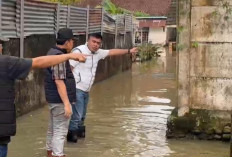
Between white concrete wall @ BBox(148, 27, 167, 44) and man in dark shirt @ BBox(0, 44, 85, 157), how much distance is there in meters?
44.8

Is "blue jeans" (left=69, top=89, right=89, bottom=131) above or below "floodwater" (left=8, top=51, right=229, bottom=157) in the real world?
above

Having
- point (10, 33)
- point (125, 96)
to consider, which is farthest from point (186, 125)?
point (125, 96)

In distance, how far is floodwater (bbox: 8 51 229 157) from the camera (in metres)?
7.66

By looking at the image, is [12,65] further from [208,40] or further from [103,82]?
[103,82]

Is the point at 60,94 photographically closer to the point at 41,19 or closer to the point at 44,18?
the point at 41,19

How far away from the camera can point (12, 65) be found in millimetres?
4711

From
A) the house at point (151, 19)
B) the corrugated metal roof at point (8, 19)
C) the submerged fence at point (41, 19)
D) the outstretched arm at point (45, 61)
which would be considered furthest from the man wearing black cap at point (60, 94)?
the house at point (151, 19)

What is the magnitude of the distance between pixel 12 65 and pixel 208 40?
13.8 ft

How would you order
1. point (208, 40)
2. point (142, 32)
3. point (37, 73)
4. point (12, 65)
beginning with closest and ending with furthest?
1. point (12, 65)
2. point (208, 40)
3. point (37, 73)
4. point (142, 32)

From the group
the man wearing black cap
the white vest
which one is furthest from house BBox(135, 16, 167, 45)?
the man wearing black cap

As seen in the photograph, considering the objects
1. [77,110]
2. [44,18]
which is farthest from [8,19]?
[77,110]

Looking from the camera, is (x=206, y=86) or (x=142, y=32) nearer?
(x=206, y=86)

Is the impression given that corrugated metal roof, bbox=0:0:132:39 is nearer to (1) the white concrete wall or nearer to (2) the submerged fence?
(2) the submerged fence

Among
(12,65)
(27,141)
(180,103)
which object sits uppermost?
(12,65)
